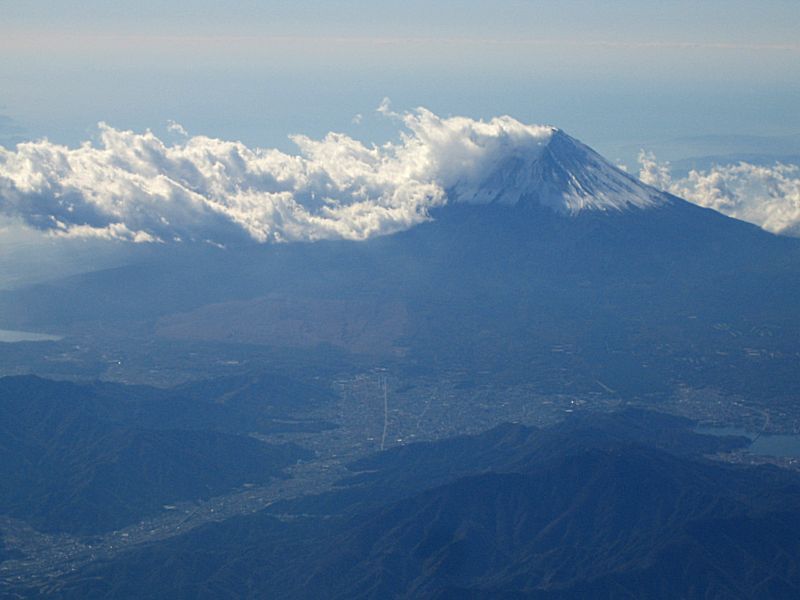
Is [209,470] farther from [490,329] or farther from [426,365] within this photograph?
[490,329]

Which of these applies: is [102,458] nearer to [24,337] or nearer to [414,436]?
[414,436]

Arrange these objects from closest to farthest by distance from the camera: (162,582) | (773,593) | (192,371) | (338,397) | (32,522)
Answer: (773,593), (162,582), (32,522), (338,397), (192,371)

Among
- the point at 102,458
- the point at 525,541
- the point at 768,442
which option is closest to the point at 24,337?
the point at 102,458

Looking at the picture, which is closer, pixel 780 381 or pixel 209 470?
pixel 209 470

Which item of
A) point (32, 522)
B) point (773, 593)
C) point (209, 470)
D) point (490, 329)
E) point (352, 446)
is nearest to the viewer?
point (773, 593)

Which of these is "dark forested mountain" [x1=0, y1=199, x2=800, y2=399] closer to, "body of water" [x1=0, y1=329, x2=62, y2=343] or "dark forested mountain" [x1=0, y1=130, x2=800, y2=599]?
"dark forested mountain" [x1=0, y1=130, x2=800, y2=599]

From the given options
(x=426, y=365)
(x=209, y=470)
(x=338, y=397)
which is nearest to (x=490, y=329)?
(x=426, y=365)

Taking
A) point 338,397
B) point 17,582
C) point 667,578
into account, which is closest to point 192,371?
point 338,397

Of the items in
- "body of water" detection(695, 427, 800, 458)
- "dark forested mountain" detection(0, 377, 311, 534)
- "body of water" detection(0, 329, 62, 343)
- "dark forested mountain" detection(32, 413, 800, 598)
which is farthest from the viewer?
"body of water" detection(0, 329, 62, 343)

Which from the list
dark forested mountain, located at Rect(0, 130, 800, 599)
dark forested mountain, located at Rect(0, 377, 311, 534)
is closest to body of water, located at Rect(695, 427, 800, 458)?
dark forested mountain, located at Rect(0, 130, 800, 599)
